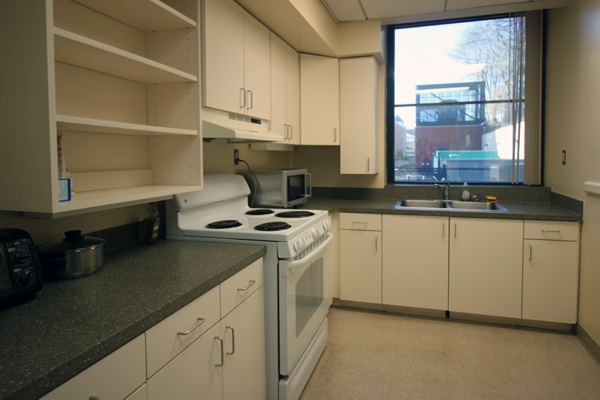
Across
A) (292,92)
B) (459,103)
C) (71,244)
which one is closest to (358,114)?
(292,92)

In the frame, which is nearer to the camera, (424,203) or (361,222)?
(361,222)

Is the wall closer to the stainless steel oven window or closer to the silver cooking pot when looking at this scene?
the stainless steel oven window

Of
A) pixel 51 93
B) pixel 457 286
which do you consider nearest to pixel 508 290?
pixel 457 286

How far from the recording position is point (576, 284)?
2.69m

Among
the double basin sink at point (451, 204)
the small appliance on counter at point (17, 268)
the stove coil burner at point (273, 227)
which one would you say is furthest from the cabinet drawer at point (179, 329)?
the double basin sink at point (451, 204)

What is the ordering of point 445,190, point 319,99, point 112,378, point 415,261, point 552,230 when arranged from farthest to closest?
point 445,190 → point 319,99 → point 415,261 → point 552,230 → point 112,378

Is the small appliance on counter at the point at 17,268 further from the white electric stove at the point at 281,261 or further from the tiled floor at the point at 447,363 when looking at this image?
the tiled floor at the point at 447,363

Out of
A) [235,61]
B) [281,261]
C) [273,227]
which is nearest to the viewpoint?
[281,261]

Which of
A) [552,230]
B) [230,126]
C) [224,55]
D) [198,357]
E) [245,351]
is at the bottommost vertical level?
[245,351]

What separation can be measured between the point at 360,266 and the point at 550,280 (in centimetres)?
133

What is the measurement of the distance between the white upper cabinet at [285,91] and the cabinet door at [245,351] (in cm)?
139

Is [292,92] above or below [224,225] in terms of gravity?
above

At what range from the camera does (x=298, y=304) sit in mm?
2045

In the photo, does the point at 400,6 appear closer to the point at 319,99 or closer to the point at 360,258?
the point at 319,99
